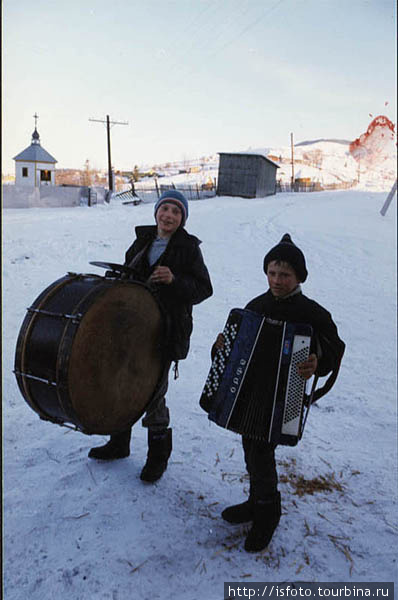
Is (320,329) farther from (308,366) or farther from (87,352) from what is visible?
(87,352)

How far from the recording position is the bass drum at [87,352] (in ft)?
7.30

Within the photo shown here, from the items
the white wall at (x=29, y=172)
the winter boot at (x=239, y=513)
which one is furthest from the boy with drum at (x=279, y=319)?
the white wall at (x=29, y=172)

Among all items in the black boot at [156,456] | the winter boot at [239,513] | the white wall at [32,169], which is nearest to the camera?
the winter boot at [239,513]

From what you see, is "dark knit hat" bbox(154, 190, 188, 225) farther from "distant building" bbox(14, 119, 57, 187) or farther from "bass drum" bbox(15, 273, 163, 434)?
"distant building" bbox(14, 119, 57, 187)

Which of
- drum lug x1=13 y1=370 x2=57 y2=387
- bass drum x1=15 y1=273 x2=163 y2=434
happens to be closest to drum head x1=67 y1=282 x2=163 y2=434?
bass drum x1=15 y1=273 x2=163 y2=434

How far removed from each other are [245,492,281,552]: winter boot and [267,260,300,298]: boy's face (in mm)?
1258

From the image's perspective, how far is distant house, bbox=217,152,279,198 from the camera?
83.6ft

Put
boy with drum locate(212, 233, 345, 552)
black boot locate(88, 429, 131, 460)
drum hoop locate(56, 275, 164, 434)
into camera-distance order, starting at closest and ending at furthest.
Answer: drum hoop locate(56, 275, 164, 434) → boy with drum locate(212, 233, 345, 552) → black boot locate(88, 429, 131, 460)

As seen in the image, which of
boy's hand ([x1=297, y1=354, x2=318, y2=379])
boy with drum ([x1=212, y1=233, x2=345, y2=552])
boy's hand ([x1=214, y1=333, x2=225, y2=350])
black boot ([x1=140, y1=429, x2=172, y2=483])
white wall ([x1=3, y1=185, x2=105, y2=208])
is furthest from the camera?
white wall ([x1=3, y1=185, x2=105, y2=208])

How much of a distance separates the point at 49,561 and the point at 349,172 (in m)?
94.9

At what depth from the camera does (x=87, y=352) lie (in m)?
2.30

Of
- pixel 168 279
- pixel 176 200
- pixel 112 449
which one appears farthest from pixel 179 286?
pixel 112 449

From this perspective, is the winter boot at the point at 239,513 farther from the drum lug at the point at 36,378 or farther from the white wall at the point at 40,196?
the white wall at the point at 40,196

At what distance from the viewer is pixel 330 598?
92.5 inches
